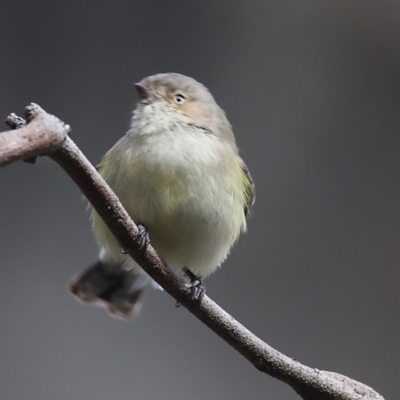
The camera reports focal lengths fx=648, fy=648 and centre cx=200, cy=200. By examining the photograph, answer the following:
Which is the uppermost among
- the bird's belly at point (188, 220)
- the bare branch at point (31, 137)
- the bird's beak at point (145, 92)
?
the bird's beak at point (145, 92)

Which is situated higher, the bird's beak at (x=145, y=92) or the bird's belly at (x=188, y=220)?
the bird's beak at (x=145, y=92)

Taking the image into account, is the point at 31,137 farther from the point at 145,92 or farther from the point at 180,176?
the point at 145,92

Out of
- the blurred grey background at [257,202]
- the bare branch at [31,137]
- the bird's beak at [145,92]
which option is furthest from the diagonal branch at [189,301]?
the blurred grey background at [257,202]

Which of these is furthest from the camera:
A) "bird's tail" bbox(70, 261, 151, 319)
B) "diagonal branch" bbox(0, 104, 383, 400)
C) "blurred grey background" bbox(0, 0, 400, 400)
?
"blurred grey background" bbox(0, 0, 400, 400)

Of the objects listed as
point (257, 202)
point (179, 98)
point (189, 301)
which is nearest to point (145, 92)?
point (179, 98)

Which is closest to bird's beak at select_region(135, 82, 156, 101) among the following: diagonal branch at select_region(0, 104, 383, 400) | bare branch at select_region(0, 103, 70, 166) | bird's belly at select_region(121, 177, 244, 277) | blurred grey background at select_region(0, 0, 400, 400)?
bird's belly at select_region(121, 177, 244, 277)

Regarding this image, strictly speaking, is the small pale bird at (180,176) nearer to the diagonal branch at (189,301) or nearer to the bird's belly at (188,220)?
the bird's belly at (188,220)

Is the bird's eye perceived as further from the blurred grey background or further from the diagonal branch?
the blurred grey background
